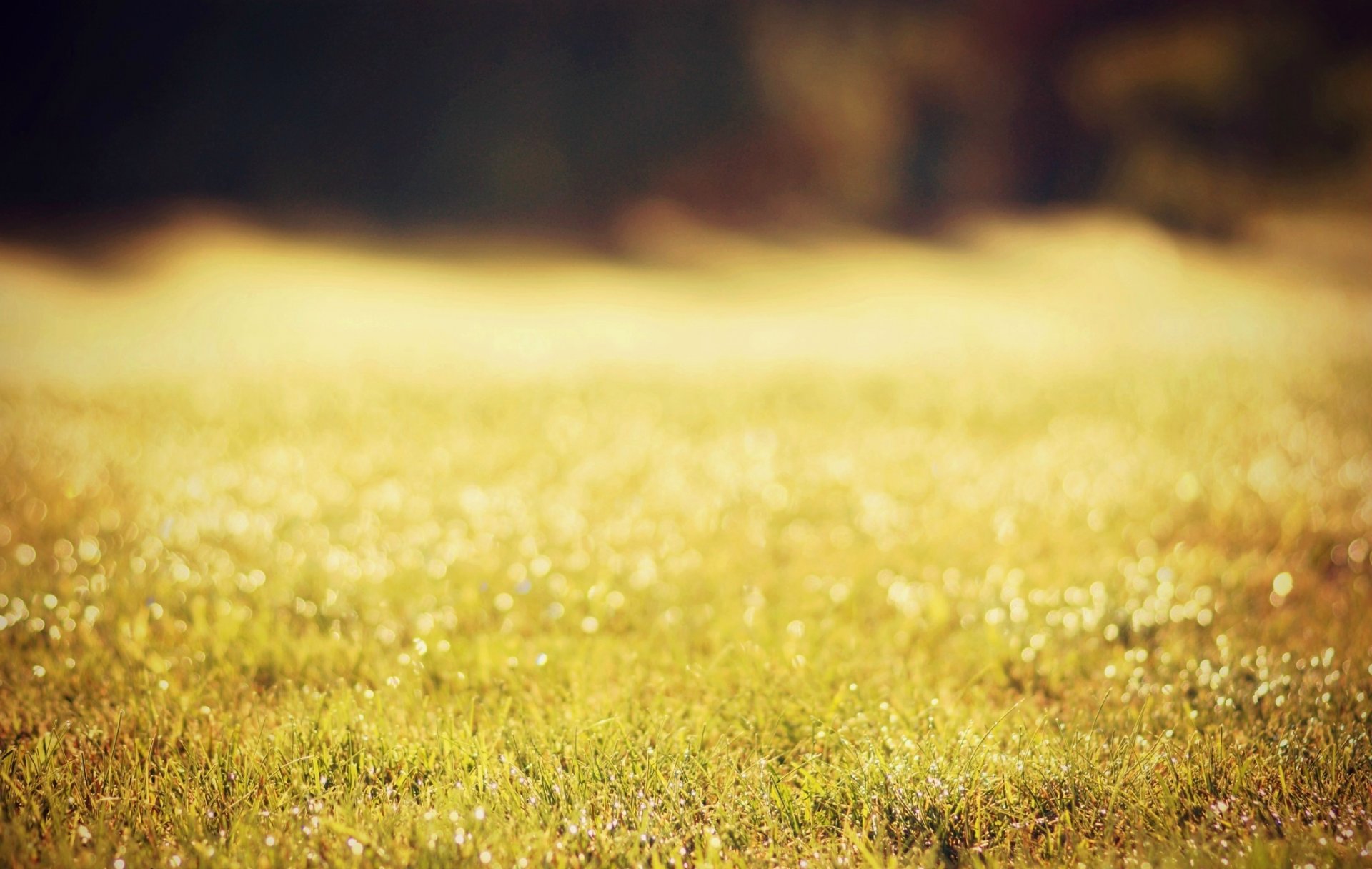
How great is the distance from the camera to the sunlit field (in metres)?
2.30

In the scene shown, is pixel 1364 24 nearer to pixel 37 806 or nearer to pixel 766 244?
pixel 766 244

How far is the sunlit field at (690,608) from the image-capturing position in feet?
7.54

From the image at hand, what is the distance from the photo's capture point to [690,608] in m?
3.43

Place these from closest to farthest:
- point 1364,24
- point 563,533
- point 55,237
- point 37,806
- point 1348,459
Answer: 1. point 37,806
2. point 563,533
3. point 1348,459
4. point 55,237
5. point 1364,24

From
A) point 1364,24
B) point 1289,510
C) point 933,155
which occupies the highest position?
point 1364,24

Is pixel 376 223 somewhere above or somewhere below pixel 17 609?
A: above

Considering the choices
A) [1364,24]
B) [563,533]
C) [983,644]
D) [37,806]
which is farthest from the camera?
[1364,24]

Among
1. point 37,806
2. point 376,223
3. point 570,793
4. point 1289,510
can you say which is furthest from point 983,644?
point 376,223

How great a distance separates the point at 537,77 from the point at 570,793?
9.96m

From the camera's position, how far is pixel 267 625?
3.30 m

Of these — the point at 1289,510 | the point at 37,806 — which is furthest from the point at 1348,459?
the point at 37,806

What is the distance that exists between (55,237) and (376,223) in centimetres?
340

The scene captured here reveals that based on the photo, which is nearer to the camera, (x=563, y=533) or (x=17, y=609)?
(x=17, y=609)

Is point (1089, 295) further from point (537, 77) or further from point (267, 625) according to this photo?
point (267, 625)
